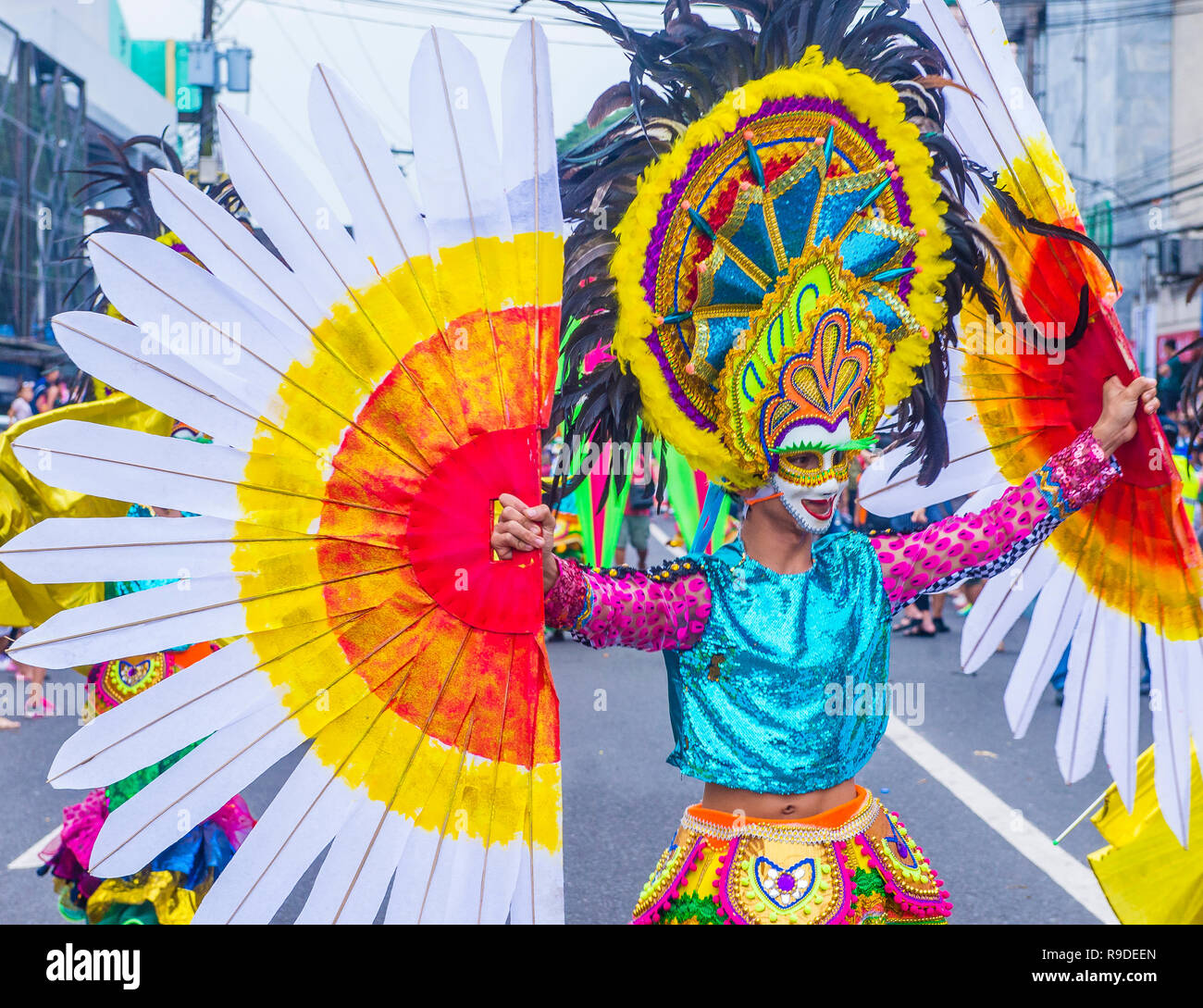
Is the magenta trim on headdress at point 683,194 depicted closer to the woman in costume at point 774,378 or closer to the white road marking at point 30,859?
the woman in costume at point 774,378

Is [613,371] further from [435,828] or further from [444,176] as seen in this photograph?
[435,828]

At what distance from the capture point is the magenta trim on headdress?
6.93 feet

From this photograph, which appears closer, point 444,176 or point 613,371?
point 444,176

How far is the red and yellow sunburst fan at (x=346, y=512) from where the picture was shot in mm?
1727

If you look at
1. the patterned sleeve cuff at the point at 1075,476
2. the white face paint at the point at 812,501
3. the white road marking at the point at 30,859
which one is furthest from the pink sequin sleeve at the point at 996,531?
the white road marking at the point at 30,859

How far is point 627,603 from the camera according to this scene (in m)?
2.18

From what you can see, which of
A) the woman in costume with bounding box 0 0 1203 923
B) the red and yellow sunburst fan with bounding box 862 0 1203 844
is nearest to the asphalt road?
the red and yellow sunburst fan with bounding box 862 0 1203 844

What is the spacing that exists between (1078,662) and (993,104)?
1.15m

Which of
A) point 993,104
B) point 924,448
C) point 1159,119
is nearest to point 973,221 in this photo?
point 993,104

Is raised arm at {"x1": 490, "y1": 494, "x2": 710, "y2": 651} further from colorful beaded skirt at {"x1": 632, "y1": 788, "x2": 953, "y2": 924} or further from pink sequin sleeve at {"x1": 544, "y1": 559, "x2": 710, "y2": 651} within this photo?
colorful beaded skirt at {"x1": 632, "y1": 788, "x2": 953, "y2": 924}

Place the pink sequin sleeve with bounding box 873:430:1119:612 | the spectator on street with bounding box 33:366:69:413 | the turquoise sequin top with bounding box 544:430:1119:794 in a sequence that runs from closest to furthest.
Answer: the turquoise sequin top with bounding box 544:430:1119:794 < the pink sequin sleeve with bounding box 873:430:1119:612 < the spectator on street with bounding box 33:366:69:413

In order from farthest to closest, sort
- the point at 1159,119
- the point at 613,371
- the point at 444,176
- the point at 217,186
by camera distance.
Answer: the point at 1159,119 < the point at 217,186 < the point at 613,371 < the point at 444,176

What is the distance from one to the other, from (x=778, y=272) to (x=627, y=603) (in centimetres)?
65

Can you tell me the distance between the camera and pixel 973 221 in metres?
2.39
